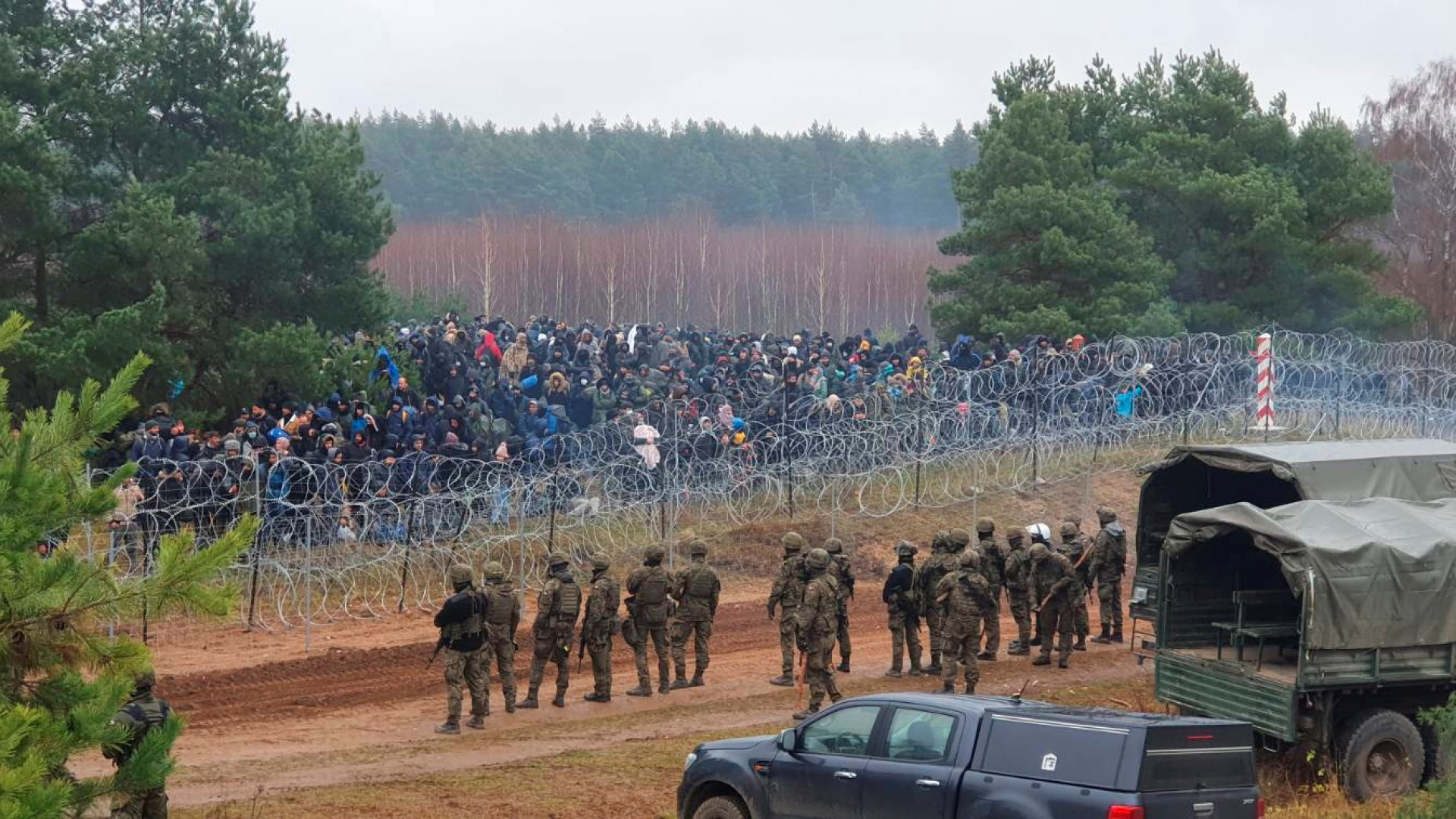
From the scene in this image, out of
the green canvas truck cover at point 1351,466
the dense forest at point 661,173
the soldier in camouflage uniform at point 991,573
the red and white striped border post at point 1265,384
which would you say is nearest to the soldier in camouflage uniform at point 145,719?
the green canvas truck cover at point 1351,466

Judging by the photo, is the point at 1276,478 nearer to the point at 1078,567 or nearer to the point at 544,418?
the point at 1078,567

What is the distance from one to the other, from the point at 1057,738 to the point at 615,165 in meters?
84.2

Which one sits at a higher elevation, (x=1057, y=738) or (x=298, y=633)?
(x=1057, y=738)

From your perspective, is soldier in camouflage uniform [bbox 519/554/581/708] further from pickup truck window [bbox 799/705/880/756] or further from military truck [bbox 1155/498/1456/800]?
pickup truck window [bbox 799/705/880/756]

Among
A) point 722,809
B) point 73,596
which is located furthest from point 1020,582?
point 73,596

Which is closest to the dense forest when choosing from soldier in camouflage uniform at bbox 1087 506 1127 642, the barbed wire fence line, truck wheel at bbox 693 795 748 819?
the barbed wire fence line

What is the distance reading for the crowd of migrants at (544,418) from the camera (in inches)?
790

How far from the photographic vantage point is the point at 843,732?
406 inches

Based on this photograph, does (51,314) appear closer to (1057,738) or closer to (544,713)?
(544,713)

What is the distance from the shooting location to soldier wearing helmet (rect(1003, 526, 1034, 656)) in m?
18.5

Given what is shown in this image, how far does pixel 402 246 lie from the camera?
7525 cm

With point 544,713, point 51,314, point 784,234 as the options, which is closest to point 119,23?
point 51,314

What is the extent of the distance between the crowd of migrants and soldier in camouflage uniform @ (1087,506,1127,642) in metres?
5.91

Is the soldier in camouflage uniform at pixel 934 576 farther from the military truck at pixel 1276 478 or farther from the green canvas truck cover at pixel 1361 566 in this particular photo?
the green canvas truck cover at pixel 1361 566
